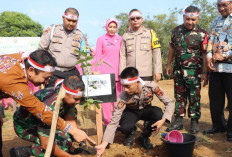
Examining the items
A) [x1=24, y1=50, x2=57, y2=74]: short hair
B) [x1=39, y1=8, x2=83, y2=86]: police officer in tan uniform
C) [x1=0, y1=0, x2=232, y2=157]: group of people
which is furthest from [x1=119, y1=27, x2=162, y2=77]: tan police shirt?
[x1=24, y1=50, x2=57, y2=74]: short hair

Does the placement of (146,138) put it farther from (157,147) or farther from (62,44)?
(62,44)

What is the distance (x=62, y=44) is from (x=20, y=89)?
1876 millimetres

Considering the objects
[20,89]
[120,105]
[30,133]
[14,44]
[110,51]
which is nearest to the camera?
[20,89]

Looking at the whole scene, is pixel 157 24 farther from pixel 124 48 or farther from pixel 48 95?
pixel 48 95

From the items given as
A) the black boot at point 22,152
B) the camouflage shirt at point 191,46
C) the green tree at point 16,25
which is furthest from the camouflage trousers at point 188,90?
the green tree at point 16,25

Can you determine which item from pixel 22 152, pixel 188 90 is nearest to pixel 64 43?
pixel 22 152

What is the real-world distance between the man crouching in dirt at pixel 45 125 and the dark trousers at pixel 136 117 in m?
0.80

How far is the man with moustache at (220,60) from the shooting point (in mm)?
3816

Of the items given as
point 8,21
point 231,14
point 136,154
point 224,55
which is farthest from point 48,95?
point 8,21

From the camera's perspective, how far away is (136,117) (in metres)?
3.80

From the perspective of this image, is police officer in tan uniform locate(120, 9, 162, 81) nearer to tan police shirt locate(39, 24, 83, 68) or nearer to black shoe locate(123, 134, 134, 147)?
tan police shirt locate(39, 24, 83, 68)

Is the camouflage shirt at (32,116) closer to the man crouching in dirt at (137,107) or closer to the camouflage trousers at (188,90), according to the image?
the man crouching in dirt at (137,107)

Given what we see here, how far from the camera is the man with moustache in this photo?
3.82 m

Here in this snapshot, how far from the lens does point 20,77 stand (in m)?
2.29
